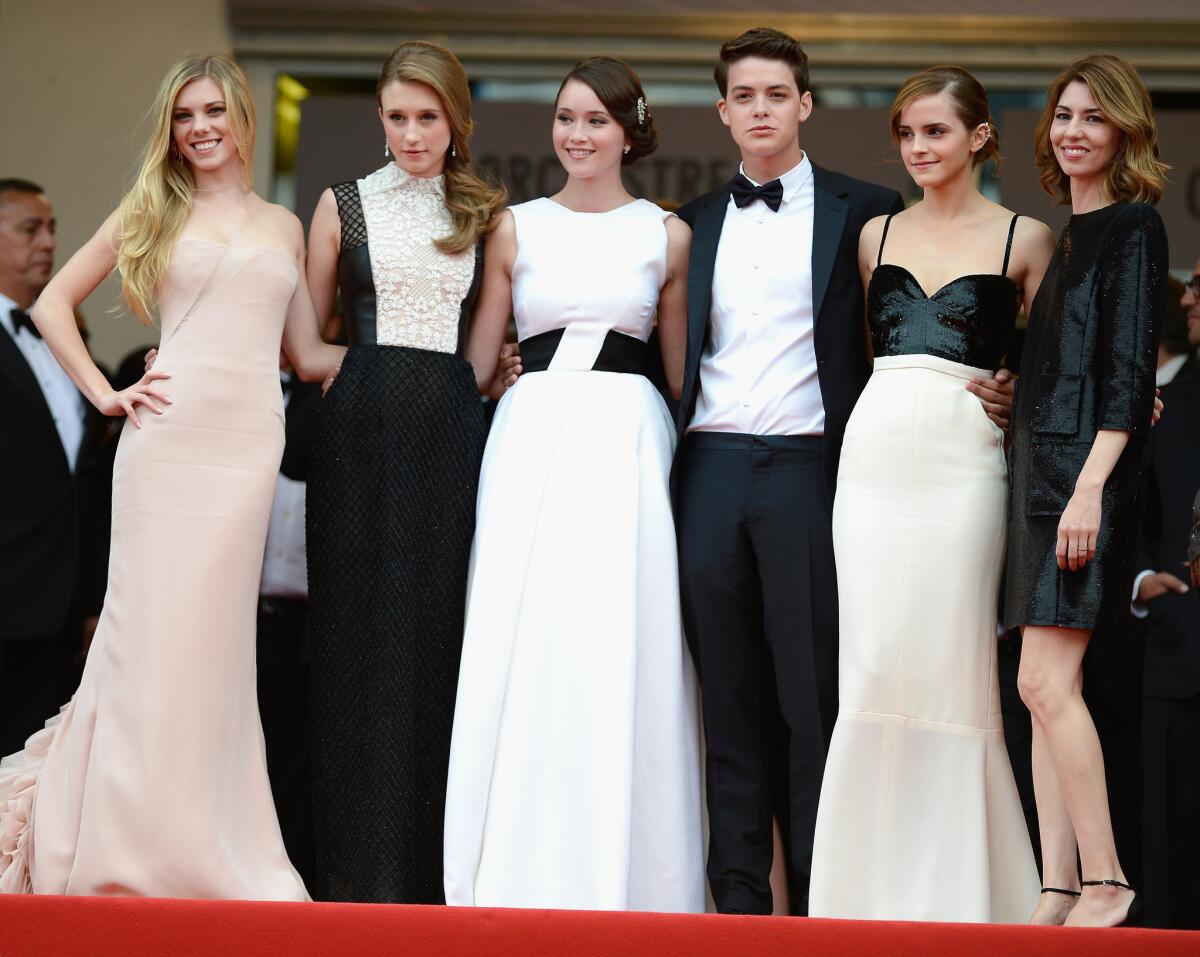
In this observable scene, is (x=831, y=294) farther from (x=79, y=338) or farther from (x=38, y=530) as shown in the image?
(x=38, y=530)

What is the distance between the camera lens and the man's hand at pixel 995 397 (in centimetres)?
405

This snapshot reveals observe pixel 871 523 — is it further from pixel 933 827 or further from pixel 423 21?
pixel 423 21

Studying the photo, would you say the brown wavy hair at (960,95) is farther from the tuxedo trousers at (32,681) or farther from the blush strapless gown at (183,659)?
the tuxedo trousers at (32,681)

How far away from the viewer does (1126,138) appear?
12.9 ft

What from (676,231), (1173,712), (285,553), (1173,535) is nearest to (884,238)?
(676,231)

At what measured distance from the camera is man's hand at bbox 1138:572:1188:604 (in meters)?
5.03

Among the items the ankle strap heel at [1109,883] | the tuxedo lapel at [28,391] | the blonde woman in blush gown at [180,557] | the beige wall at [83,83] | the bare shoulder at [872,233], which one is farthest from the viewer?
the beige wall at [83,83]

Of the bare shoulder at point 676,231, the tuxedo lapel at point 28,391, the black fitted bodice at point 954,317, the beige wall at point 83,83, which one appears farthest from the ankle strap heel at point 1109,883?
the beige wall at point 83,83

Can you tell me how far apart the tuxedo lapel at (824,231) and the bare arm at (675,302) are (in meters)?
0.35

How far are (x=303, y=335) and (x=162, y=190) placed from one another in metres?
0.49

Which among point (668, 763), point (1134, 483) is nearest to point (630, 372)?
point (668, 763)

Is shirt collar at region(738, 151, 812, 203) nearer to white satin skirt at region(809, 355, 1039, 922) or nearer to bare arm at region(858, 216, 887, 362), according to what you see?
bare arm at region(858, 216, 887, 362)

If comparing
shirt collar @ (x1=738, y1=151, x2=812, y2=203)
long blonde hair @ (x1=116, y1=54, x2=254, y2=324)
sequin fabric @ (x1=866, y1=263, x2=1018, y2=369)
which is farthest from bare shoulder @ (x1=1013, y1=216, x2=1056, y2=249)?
long blonde hair @ (x1=116, y1=54, x2=254, y2=324)

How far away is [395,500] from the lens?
4.23 meters
